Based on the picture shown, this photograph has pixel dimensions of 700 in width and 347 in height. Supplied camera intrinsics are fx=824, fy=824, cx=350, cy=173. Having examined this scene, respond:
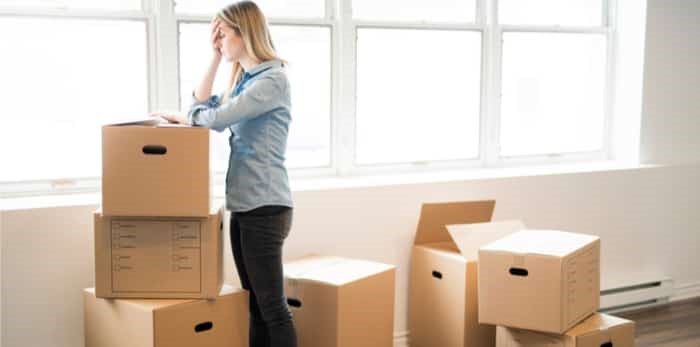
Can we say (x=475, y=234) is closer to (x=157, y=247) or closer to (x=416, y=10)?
(x=416, y=10)

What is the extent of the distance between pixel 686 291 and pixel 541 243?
1918 millimetres

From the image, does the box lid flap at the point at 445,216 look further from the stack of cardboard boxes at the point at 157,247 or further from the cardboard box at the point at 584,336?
the stack of cardboard boxes at the point at 157,247

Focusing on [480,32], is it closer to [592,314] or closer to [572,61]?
[572,61]

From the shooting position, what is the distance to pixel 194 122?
8.50ft

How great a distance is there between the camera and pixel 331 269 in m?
3.14

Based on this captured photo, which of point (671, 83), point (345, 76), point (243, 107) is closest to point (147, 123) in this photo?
point (243, 107)

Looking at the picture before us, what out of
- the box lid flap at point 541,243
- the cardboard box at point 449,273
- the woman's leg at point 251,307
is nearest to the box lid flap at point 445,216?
the cardboard box at point 449,273

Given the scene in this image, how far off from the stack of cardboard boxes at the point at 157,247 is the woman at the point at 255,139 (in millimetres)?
96

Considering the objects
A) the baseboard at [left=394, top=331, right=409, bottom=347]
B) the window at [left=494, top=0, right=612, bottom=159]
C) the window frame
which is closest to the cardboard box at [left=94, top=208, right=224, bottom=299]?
the window frame

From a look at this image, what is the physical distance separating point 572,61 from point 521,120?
472 millimetres

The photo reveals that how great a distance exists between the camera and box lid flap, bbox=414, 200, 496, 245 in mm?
3502

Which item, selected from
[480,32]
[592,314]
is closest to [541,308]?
[592,314]

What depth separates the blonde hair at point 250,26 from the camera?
8.49ft

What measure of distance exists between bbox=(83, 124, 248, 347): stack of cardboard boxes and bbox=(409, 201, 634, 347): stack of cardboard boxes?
0.96m
